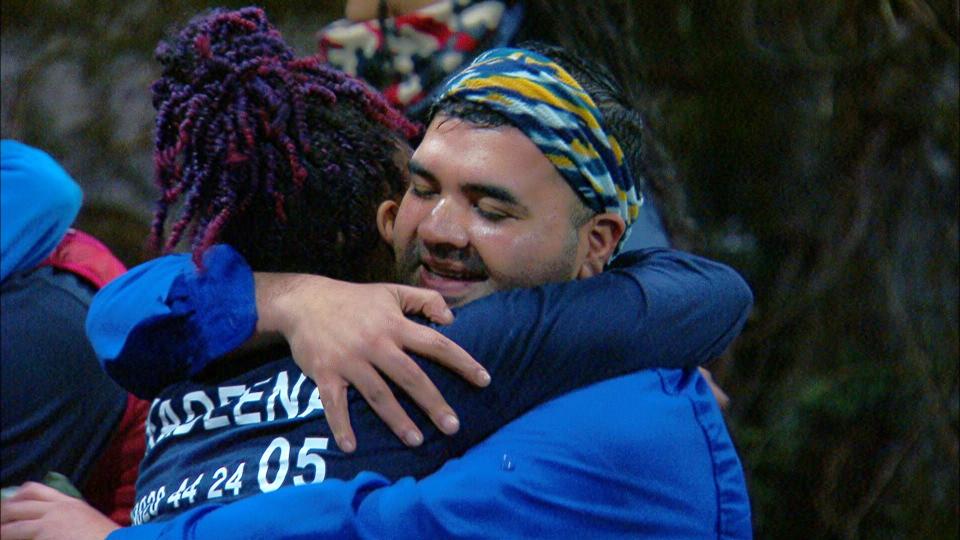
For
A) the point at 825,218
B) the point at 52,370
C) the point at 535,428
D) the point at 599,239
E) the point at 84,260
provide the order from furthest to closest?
1. the point at 825,218
2. the point at 84,260
3. the point at 52,370
4. the point at 599,239
5. the point at 535,428

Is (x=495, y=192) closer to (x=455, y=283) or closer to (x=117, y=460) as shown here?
(x=455, y=283)

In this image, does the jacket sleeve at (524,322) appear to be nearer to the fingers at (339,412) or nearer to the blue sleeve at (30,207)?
the fingers at (339,412)

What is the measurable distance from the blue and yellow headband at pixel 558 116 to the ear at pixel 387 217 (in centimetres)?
14

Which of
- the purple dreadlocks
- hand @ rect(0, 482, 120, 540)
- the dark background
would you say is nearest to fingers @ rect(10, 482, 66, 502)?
hand @ rect(0, 482, 120, 540)

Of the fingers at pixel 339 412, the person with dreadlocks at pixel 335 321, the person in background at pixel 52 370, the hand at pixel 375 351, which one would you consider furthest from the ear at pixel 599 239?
the person in background at pixel 52 370

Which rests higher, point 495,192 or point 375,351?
point 495,192

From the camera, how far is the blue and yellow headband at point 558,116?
1.64m

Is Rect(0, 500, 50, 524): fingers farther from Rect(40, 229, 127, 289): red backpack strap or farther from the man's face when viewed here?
Rect(40, 229, 127, 289): red backpack strap

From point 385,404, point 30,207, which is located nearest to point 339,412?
point 385,404

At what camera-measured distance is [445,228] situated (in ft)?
5.42

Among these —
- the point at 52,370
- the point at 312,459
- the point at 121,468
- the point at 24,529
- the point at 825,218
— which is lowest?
the point at 825,218

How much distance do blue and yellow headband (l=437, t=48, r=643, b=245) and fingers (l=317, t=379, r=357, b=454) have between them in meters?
0.36

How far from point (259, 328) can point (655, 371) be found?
0.47 meters

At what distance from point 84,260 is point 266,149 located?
92 centimetres
